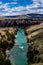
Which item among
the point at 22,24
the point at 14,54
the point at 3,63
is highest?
the point at 3,63

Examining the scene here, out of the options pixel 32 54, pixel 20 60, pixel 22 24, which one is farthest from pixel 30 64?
pixel 22 24

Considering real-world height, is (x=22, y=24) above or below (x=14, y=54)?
below

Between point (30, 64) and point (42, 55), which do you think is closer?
point (30, 64)

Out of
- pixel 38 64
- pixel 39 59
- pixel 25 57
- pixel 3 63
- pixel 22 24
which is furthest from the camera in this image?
pixel 22 24

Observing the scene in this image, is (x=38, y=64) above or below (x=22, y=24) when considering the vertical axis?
above

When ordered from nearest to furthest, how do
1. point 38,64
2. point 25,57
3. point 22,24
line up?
point 38,64 < point 25,57 < point 22,24

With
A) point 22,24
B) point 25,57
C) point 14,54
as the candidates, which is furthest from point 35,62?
point 22,24

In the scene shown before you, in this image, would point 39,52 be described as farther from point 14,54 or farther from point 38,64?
point 38,64

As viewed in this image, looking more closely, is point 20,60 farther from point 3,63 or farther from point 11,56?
point 3,63

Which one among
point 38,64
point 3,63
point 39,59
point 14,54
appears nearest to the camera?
point 3,63
